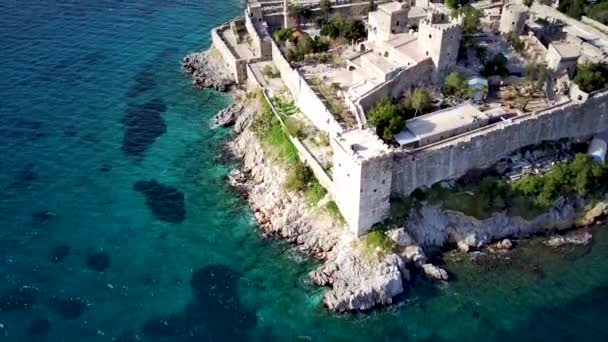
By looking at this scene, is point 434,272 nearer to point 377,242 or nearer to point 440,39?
point 377,242

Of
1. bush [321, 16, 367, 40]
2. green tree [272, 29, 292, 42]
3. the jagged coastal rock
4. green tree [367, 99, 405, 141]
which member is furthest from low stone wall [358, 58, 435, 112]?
the jagged coastal rock

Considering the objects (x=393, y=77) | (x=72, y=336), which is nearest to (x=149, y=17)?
(x=393, y=77)

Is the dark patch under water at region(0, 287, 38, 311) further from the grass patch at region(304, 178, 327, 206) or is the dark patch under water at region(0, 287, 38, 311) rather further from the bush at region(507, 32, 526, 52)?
the bush at region(507, 32, 526, 52)

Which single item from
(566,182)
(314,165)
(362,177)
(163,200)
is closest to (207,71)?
(163,200)

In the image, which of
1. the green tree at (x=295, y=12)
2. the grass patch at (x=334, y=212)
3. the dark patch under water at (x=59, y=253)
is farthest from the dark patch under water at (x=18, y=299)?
the green tree at (x=295, y=12)

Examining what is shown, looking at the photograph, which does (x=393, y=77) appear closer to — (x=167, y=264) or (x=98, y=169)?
(x=167, y=264)
